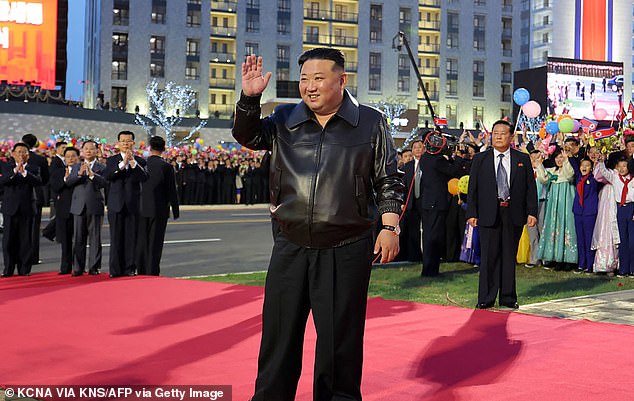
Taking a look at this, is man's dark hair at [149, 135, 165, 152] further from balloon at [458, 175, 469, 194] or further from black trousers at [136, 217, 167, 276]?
balloon at [458, 175, 469, 194]

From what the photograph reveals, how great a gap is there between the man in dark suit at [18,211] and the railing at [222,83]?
5403 centimetres

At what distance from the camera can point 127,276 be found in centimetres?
1022

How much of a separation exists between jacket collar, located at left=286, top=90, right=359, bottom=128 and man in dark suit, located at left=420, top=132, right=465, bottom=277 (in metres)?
7.02

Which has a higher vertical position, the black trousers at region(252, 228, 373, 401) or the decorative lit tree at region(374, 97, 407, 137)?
the decorative lit tree at region(374, 97, 407, 137)

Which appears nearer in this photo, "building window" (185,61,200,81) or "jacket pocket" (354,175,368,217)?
"jacket pocket" (354,175,368,217)

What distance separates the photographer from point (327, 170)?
11.9 ft

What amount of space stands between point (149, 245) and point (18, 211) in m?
1.86

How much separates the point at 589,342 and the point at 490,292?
2018mm

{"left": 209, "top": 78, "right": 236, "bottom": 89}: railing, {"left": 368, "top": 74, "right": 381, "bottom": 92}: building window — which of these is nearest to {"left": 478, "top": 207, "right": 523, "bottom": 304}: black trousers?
{"left": 209, "top": 78, "right": 236, "bottom": 89}: railing

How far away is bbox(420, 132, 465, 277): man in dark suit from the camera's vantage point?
10656 millimetres

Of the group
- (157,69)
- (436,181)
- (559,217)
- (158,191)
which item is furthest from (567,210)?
(157,69)

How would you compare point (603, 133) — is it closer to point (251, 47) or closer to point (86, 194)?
point (86, 194)

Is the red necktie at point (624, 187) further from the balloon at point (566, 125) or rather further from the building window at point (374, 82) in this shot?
the building window at point (374, 82)

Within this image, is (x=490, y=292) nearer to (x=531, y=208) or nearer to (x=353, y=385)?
(x=531, y=208)
